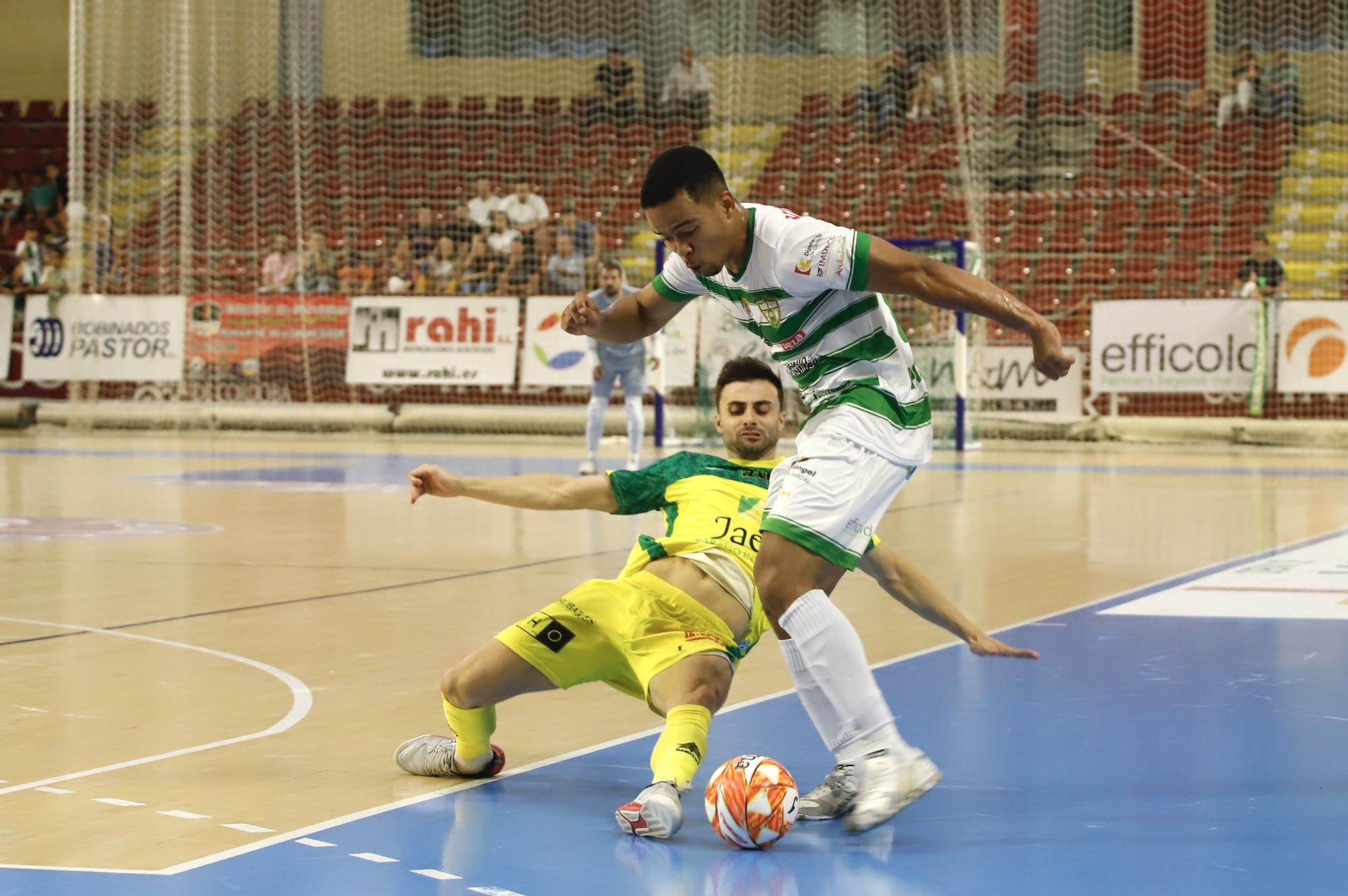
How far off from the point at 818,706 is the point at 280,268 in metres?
21.4

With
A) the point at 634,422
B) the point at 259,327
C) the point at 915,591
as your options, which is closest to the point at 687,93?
the point at 259,327

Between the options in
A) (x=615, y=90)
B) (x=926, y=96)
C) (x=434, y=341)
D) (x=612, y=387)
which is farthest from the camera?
(x=615, y=90)

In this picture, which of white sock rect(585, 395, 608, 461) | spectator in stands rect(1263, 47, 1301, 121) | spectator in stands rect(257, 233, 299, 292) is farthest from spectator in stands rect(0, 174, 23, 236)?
spectator in stands rect(1263, 47, 1301, 121)

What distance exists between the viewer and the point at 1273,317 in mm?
20391

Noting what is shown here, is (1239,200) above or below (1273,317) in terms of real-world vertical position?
above

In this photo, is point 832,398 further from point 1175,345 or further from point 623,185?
point 623,185

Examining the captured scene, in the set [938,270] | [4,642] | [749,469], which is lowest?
[4,642]

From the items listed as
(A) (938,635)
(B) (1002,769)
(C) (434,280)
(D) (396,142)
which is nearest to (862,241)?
(B) (1002,769)

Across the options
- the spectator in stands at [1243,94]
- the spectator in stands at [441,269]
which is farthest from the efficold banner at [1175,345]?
the spectator in stands at [441,269]

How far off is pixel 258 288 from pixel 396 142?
451 cm

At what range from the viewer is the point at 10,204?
29359 millimetres

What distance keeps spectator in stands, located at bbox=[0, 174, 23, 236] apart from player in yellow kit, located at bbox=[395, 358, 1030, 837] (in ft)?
86.9

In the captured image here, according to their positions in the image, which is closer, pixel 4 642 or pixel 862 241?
pixel 862 241

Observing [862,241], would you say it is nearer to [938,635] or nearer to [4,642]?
[938,635]
